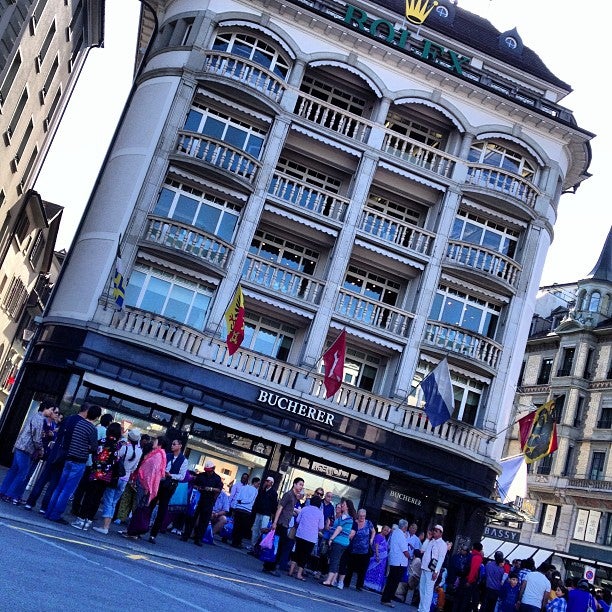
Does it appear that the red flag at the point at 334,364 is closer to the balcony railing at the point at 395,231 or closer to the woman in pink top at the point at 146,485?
the balcony railing at the point at 395,231

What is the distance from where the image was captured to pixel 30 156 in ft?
123

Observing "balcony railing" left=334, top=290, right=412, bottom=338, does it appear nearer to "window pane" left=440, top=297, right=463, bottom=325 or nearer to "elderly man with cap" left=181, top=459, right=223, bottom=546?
"window pane" left=440, top=297, right=463, bottom=325

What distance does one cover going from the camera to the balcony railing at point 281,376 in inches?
1112

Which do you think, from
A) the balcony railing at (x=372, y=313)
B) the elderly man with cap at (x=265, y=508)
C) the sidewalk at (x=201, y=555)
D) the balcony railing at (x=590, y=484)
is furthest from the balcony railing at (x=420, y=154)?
the balcony railing at (x=590, y=484)

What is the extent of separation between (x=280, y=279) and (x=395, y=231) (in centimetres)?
475

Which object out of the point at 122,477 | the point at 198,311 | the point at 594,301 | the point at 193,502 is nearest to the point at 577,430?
the point at 594,301

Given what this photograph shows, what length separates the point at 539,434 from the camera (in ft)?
98.0

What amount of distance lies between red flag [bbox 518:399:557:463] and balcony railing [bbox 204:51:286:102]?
13736 millimetres

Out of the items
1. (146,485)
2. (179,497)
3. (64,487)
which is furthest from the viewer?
(179,497)

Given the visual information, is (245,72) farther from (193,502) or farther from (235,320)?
(193,502)

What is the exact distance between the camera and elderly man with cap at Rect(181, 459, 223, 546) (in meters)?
17.5

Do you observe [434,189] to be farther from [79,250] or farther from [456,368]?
[79,250]

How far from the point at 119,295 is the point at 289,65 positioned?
1116 centimetres

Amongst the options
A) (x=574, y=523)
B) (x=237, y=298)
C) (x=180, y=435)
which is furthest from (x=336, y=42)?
(x=574, y=523)
